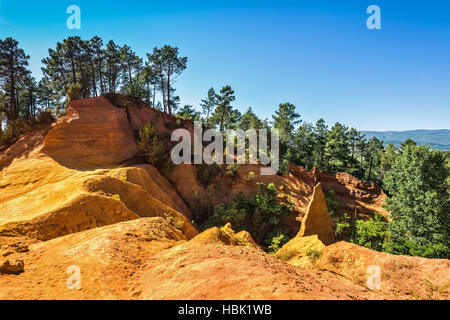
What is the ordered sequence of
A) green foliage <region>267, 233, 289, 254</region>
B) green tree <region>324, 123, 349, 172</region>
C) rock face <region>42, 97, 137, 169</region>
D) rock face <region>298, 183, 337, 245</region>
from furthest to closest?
green tree <region>324, 123, 349, 172</region> < rock face <region>42, 97, 137, 169</region> < green foliage <region>267, 233, 289, 254</region> < rock face <region>298, 183, 337, 245</region>

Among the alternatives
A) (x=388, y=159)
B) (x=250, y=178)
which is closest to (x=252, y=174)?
(x=250, y=178)

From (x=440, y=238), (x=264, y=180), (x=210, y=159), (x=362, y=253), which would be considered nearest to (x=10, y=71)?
(x=210, y=159)

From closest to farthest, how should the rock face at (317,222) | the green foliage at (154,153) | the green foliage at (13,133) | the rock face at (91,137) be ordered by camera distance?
the rock face at (317,222), the rock face at (91,137), the green foliage at (13,133), the green foliage at (154,153)

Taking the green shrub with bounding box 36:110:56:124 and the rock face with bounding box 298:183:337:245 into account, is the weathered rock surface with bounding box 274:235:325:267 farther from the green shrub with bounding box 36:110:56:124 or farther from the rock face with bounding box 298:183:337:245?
the green shrub with bounding box 36:110:56:124

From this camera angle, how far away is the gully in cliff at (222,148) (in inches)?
917

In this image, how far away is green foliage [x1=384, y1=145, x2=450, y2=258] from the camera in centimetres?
1578

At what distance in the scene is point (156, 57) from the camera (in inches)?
1239

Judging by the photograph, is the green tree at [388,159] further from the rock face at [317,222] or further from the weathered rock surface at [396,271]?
the weathered rock surface at [396,271]

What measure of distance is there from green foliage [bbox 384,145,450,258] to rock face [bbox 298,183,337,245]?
611cm

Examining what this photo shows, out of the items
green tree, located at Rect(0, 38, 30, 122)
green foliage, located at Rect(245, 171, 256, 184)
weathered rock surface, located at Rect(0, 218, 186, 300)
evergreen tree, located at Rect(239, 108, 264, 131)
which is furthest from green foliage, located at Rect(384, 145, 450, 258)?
green tree, located at Rect(0, 38, 30, 122)

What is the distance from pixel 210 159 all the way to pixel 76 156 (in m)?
12.9

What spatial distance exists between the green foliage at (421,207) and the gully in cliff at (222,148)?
13.6 m

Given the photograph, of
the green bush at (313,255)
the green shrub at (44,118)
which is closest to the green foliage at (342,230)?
the green bush at (313,255)
